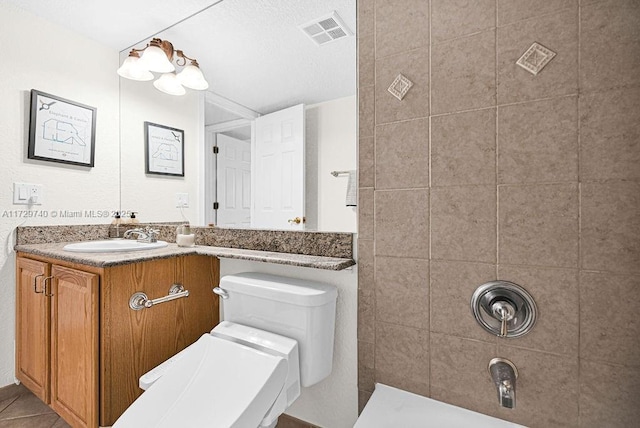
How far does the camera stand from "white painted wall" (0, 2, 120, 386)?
161cm

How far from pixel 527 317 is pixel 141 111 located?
225 centimetres

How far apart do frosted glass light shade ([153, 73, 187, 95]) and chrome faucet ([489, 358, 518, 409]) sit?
6.43ft

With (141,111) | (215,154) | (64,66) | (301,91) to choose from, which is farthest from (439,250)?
(64,66)

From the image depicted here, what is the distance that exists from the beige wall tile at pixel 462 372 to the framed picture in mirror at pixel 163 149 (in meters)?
1.65

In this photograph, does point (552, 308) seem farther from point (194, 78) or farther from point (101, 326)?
point (194, 78)

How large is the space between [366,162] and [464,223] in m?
0.41

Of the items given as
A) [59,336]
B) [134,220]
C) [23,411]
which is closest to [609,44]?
[59,336]

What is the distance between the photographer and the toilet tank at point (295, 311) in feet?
3.58

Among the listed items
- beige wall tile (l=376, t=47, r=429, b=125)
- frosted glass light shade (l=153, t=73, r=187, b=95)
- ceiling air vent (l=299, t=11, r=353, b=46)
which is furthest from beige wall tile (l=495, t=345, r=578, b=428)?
frosted glass light shade (l=153, t=73, r=187, b=95)

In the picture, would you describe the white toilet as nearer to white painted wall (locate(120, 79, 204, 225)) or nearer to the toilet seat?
the toilet seat

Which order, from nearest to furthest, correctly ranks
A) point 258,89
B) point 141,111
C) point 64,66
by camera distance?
point 258,89 < point 64,66 < point 141,111

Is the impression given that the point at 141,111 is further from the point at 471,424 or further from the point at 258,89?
the point at 471,424

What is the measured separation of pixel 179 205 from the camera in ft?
6.10

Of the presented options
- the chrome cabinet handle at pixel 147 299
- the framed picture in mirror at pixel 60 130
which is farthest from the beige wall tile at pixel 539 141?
the framed picture in mirror at pixel 60 130
